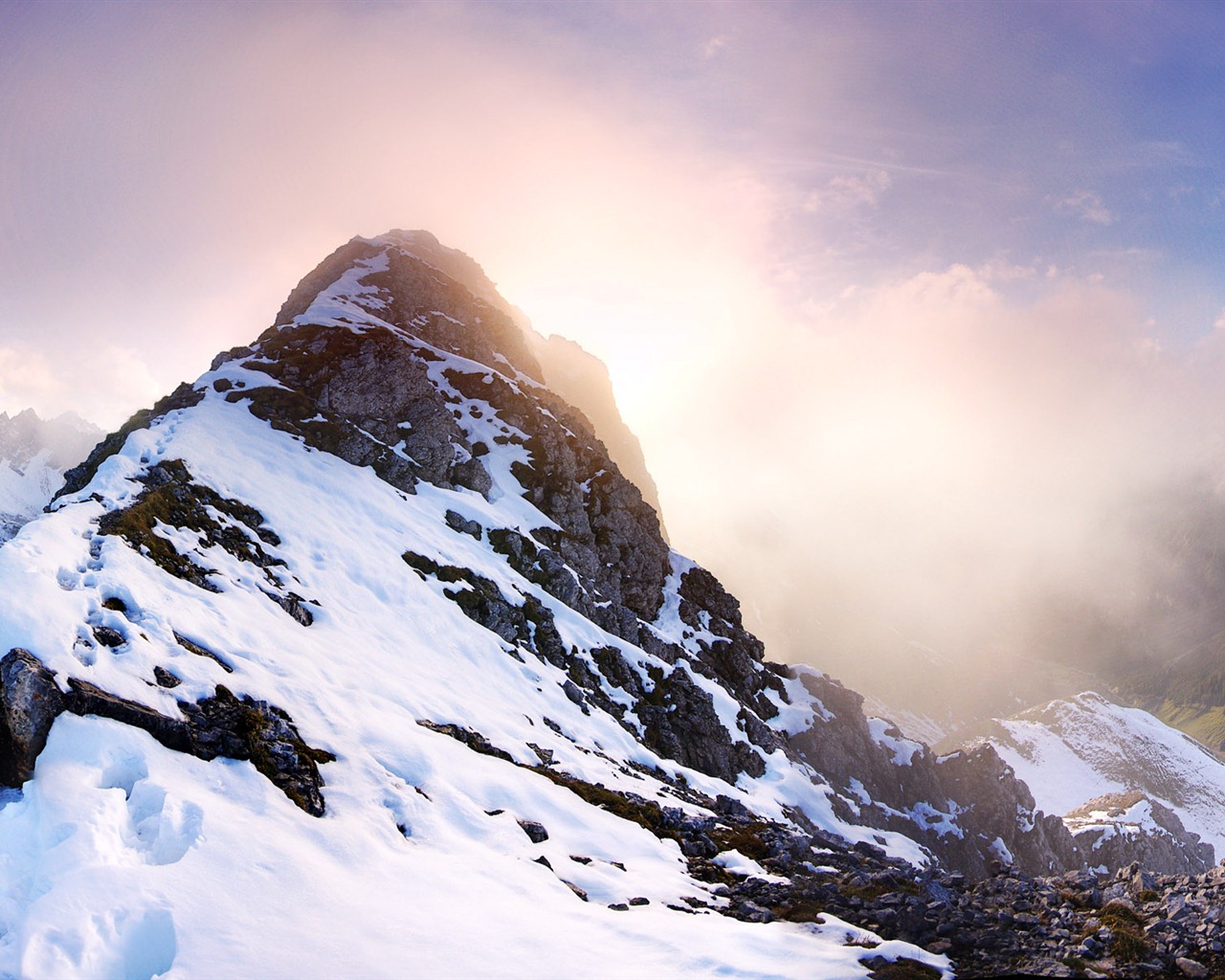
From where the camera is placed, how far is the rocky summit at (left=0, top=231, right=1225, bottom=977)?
35.9ft

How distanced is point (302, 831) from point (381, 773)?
4.62 metres

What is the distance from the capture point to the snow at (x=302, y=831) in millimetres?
9812

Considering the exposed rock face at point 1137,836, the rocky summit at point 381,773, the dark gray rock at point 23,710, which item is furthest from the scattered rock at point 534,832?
the exposed rock face at point 1137,836

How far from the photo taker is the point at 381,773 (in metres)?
18.3

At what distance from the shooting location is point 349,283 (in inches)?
4178

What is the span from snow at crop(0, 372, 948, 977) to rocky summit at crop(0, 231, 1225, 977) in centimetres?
8

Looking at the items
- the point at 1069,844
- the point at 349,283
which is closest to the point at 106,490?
the point at 349,283

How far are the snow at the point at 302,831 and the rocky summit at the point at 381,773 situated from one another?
0.08 meters

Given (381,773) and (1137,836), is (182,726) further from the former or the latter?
(1137,836)

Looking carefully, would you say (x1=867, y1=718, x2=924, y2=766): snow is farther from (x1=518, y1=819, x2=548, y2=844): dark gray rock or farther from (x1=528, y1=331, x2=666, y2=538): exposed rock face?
(x1=528, y1=331, x2=666, y2=538): exposed rock face

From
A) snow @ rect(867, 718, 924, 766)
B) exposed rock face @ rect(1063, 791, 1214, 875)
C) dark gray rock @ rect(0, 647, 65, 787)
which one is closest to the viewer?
dark gray rock @ rect(0, 647, 65, 787)

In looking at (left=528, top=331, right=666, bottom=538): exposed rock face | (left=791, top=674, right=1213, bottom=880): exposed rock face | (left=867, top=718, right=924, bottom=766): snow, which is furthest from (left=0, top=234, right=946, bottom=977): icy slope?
(left=528, top=331, right=666, bottom=538): exposed rock face

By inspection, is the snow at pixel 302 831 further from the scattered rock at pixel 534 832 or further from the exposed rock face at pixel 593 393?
the exposed rock face at pixel 593 393

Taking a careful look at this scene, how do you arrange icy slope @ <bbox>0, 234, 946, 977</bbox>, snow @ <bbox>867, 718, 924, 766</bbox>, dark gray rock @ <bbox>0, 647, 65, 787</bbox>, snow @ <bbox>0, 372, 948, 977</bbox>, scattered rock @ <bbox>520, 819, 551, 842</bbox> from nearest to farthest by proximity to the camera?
snow @ <bbox>0, 372, 948, 977</bbox>
icy slope @ <bbox>0, 234, 946, 977</bbox>
dark gray rock @ <bbox>0, 647, 65, 787</bbox>
scattered rock @ <bbox>520, 819, 551, 842</bbox>
snow @ <bbox>867, 718, 924, 766</bbox>
